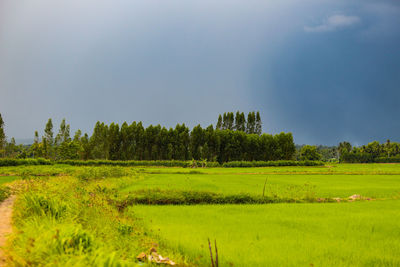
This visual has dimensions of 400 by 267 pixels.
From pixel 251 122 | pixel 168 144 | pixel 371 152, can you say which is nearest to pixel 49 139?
pixel 168 144

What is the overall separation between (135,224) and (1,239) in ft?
12.7

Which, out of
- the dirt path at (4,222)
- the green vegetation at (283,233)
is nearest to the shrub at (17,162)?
the dirt path at (4,222)

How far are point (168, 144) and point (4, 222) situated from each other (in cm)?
6008

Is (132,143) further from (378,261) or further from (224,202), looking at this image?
(378,261)

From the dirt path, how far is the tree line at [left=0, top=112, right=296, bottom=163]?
56.2 meters

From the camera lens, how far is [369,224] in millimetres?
9656

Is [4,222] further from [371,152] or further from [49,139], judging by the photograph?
[371,152]

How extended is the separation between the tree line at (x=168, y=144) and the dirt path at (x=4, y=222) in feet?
185

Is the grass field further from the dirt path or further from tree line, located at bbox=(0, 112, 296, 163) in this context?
tree line, located at bbox=(0, 112, 296, 163)

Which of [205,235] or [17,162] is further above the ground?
[17,162]

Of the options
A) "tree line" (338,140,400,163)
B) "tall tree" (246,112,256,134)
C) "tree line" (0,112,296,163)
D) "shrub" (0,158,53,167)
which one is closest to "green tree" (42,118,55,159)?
"tree line" (0,112,296,163)

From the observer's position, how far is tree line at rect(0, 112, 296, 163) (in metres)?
69.4

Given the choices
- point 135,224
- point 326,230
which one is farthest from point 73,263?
point 326,230

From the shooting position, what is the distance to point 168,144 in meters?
68.8
